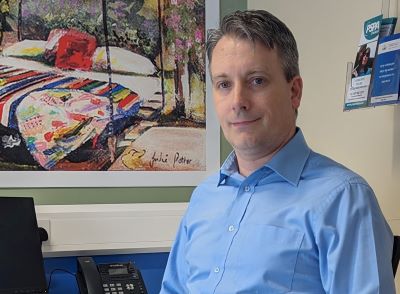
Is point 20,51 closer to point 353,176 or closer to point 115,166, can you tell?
point 115,166

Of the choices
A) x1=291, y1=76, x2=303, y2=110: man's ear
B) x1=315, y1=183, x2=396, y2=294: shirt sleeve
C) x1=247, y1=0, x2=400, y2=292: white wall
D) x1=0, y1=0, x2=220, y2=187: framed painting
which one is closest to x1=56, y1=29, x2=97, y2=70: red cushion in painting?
x1=0, y1=0, x2=220, y2=187: framed painting

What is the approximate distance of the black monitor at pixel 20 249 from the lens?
1553 millimetres

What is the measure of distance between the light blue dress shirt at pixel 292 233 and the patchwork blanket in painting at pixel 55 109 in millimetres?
682

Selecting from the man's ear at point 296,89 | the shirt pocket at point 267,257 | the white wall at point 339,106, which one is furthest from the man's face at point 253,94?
the white wall at point 339,106

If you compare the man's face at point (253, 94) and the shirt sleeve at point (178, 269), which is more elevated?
the man's face at point (253, 94)

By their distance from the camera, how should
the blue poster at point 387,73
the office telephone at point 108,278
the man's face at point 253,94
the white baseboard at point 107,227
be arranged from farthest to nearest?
the white baseboard at point 107,227, the office telephone at point 108,278, the blue poster at point 387,73, the man's face at point 253,94

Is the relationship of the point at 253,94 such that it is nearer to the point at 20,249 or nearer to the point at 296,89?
the point at 296,89

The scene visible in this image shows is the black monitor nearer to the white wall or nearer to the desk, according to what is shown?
the desk

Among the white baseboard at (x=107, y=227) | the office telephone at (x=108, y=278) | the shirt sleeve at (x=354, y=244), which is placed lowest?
the office telephone at (x=108, y=278)
